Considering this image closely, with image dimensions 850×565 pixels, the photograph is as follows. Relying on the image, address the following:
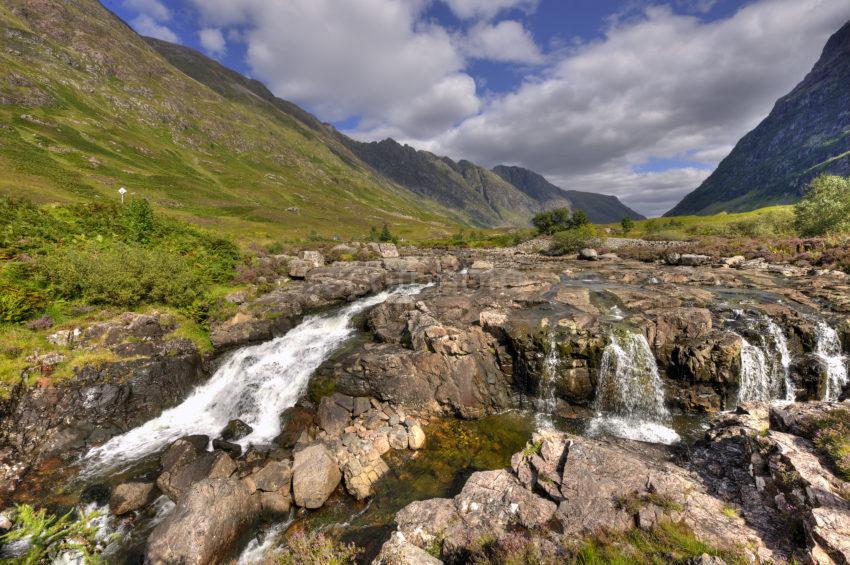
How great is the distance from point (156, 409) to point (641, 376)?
1214 inches

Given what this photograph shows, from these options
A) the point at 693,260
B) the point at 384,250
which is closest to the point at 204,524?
the point at 384,250

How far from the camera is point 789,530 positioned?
7.94m

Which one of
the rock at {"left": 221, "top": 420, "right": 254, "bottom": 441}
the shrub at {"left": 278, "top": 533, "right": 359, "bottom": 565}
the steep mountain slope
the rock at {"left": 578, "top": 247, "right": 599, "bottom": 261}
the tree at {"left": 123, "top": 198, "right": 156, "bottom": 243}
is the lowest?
the rock at {"left": 221, "top": 420, "right": 254, "bottom": 441}

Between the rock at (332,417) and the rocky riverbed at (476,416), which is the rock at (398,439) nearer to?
the rocky riverbed at (476,416)

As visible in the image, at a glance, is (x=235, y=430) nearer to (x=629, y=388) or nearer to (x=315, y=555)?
(x=315, y=555)

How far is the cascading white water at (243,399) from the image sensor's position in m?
19.1

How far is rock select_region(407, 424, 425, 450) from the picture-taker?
1835 centimetres

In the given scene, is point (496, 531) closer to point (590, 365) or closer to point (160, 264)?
point (590, 365)

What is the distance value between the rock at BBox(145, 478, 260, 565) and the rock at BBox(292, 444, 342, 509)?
70.7 inches

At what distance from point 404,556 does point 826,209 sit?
275 feet

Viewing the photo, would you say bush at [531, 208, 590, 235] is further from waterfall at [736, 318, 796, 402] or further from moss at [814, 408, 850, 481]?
moss at [814, 408, 850, 481]

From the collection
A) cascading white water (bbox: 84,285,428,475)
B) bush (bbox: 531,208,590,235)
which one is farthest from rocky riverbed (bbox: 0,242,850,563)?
bush (bbox: 531,208,590,235)

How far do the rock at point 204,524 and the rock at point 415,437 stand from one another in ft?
24.8

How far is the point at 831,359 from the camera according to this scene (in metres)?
20.4
